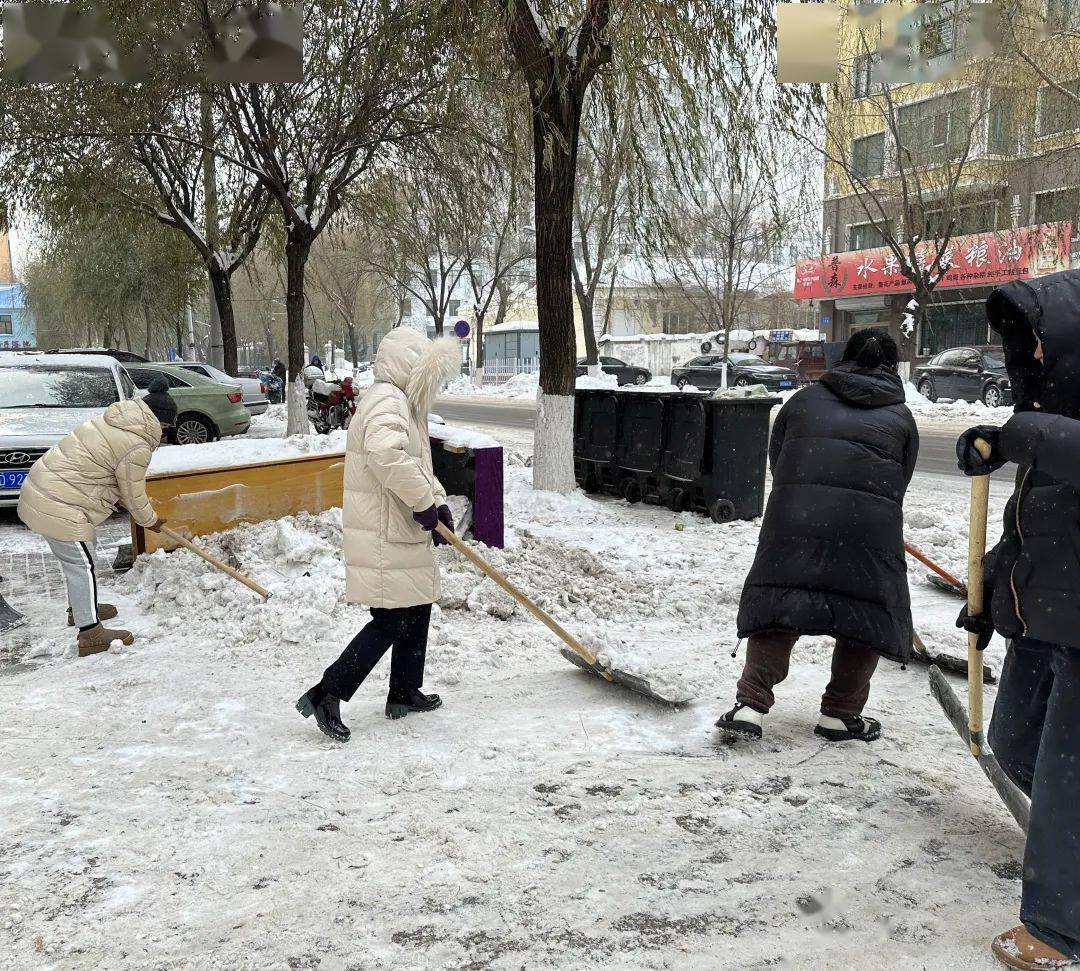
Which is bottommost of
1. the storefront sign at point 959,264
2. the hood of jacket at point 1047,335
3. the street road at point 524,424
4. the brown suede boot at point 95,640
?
the street road at point 524,424

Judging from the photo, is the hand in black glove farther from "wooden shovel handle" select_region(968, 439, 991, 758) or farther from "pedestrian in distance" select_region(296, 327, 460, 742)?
"pedestrian in distance" select_region(296, 327, 460, 742)

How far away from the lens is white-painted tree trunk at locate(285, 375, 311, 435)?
1543cm

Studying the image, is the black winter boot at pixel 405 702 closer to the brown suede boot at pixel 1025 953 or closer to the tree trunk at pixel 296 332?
the brown suede boot at pixel 1025 953

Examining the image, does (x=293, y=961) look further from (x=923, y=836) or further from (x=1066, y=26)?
(x=1066, y=26)

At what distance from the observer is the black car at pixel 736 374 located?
1208 inches

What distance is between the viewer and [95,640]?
17.5ft

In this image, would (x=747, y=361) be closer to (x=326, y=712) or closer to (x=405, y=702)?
(x=405, y=702)

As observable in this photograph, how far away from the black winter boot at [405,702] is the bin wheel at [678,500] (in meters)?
4.91

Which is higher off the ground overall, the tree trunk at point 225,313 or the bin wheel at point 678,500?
the tree trunk at point 225,313

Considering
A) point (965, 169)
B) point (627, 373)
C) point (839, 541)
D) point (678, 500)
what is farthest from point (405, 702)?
point (627, 373)

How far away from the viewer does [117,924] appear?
269 cm

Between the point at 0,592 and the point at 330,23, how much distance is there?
9660 millimetres

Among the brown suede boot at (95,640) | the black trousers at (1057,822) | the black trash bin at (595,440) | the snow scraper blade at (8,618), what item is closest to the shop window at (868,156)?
the black trash bin at (595,440)

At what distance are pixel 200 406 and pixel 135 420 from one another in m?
11.2
